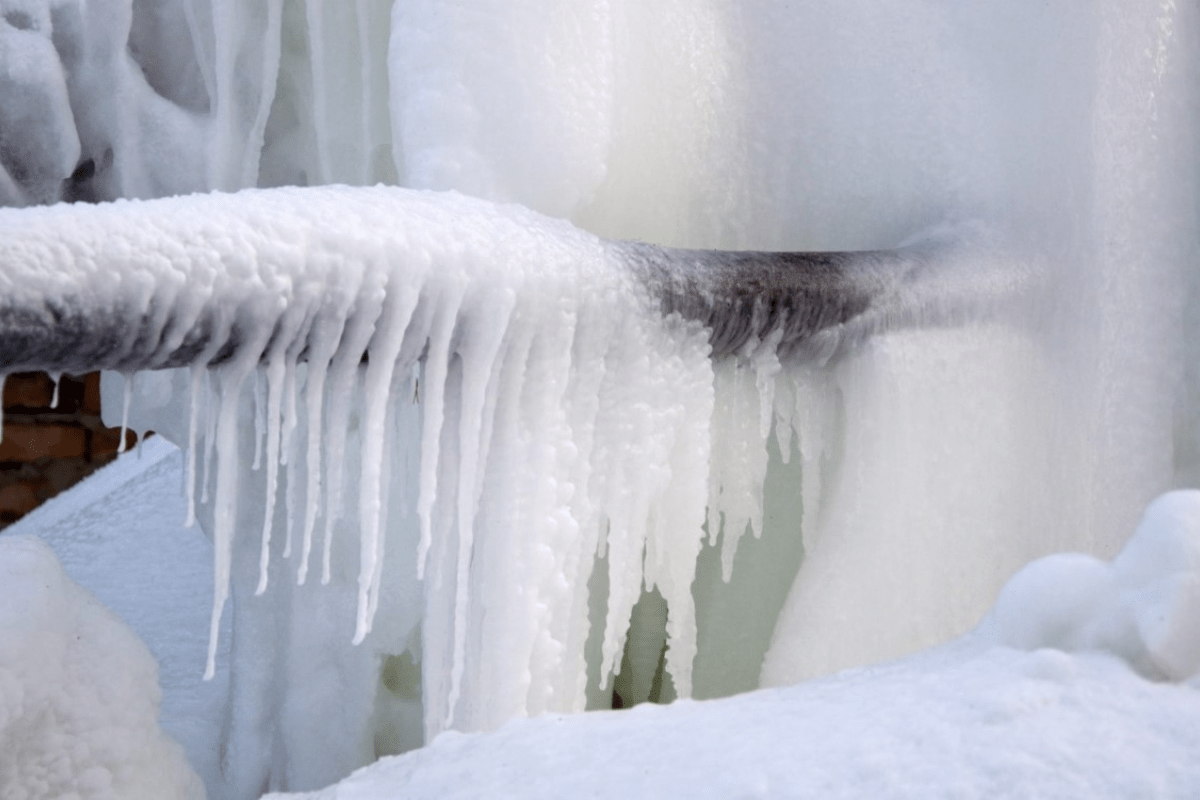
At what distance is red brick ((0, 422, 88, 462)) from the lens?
207 cm

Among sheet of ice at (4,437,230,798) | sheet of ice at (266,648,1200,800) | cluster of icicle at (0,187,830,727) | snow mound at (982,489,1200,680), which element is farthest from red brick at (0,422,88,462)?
snow mound at (982,489,1200,680)

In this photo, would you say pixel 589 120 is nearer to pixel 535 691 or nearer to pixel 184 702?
pixel 535 691

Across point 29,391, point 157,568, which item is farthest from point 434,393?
point 29,391

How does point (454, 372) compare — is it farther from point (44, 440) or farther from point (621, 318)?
point (44, 440)

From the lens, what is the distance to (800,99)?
121 cm

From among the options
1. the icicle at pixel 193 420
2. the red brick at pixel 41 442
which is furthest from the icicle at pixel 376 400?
the red brick at pixel 41 442

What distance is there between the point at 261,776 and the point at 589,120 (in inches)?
28.7

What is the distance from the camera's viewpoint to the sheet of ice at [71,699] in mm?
784

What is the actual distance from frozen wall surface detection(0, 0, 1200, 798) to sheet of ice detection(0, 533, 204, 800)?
17 cm

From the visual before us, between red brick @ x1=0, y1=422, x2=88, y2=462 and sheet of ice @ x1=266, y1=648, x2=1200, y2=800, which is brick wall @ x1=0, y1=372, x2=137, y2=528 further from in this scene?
sheet of ice @ x1=266, y1=648, x2=1200, y2=800

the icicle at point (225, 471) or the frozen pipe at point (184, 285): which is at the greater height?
the frozen pipe at point (184, 285)

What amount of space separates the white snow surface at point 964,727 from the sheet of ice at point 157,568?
2.35ft

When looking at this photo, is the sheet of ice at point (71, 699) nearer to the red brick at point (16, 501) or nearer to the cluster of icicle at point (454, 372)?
the cluster of icicle at point (454, 372)

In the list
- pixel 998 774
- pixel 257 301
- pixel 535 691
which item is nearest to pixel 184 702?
pixel 535 691
